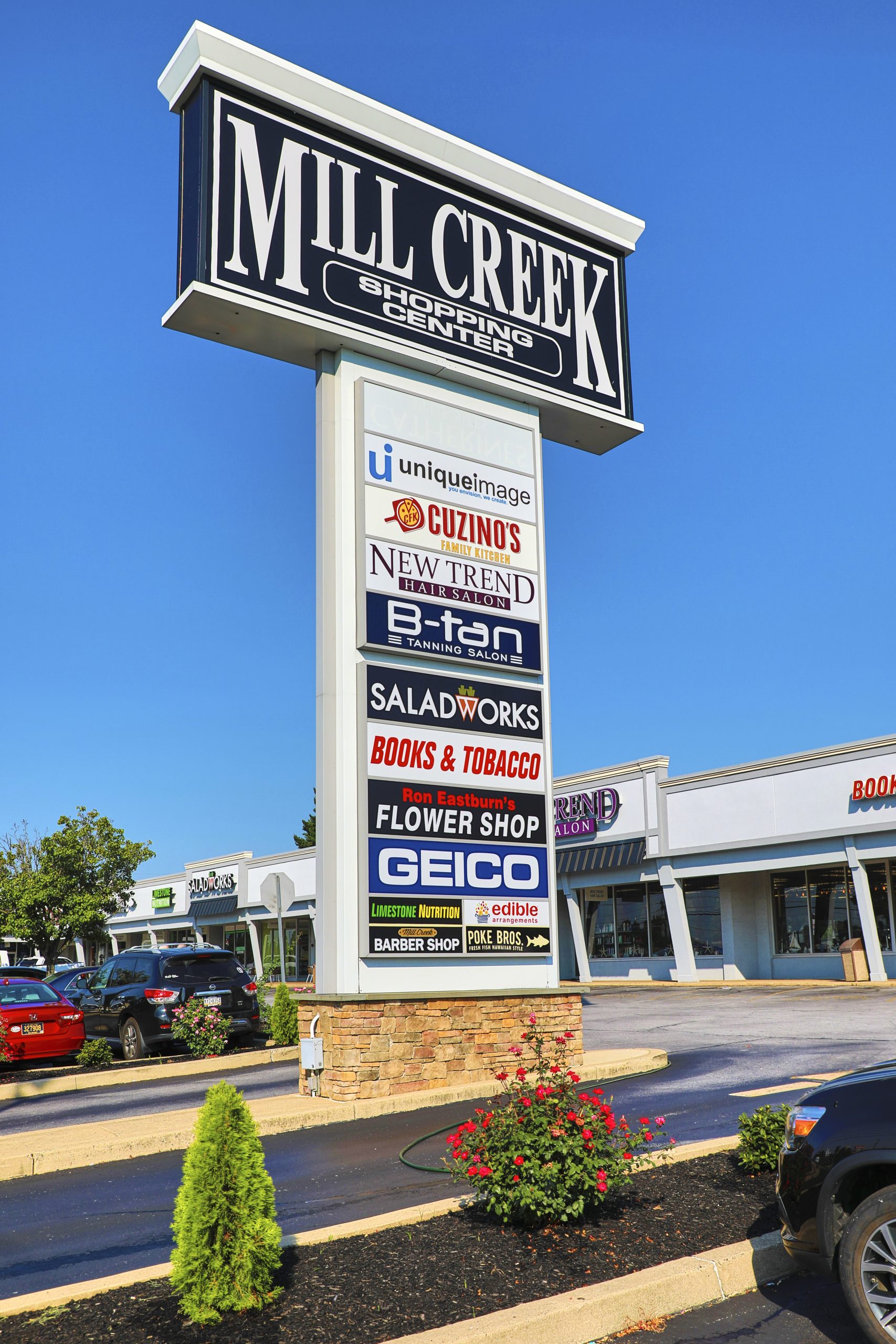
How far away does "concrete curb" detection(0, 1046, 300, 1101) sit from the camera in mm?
15508

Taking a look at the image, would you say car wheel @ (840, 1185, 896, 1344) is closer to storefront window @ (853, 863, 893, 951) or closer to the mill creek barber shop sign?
storefront window @ (853, 863, 893, 951)

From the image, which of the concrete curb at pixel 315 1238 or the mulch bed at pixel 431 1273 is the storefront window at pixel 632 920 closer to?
the concrete curb at pixel 315 1238

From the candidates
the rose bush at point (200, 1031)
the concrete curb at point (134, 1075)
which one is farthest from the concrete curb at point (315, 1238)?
the rose bush at point (200, 1031)

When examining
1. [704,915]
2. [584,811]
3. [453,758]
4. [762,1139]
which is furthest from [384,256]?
[584,811]

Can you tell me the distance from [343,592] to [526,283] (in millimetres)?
5712

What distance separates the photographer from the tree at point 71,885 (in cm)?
4988

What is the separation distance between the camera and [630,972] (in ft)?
122

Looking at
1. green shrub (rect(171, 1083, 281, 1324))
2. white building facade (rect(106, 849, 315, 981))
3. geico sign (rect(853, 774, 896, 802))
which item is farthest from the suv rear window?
white building facade (rect(106, 849, 315, 981))

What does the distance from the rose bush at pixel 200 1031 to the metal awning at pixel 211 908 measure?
40395 millimetres

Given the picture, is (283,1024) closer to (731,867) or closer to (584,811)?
(731,867)

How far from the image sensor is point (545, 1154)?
650 cm

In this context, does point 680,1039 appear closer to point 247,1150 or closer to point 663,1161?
point 663,1161

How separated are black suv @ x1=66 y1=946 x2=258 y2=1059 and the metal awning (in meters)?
39.0

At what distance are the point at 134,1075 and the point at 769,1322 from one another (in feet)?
39.9
